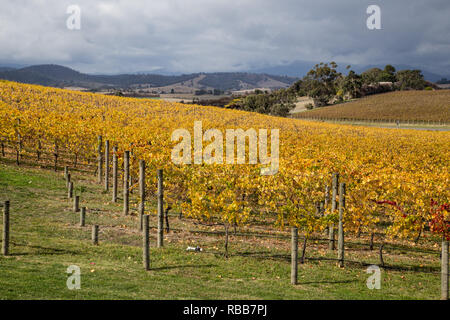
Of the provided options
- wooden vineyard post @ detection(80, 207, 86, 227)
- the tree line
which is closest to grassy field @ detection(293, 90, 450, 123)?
the tree line

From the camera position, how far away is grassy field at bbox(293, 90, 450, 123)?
87.4 m

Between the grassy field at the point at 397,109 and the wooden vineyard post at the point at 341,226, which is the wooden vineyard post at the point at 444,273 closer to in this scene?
the wooden vineyard post at the point at 341,226

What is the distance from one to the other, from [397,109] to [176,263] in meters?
97.0

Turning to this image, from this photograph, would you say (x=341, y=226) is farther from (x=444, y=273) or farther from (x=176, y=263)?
(x=176, y=263)

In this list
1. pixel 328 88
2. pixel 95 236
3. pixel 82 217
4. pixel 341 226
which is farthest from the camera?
pixel 328 88

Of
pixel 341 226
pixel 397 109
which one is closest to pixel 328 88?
pixel 397 109

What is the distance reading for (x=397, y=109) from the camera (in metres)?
95.9

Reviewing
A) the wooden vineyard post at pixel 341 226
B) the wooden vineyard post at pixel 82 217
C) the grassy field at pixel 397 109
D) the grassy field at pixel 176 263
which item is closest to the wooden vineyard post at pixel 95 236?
the grassy field at pixel 176 263

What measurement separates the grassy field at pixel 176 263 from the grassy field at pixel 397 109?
7892 cm

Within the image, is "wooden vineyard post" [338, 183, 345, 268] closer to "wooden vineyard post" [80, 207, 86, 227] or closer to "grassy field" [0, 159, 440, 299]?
"grassy field" [0, 159, 440, 299]

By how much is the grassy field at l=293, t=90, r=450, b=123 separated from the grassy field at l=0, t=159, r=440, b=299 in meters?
78.9
